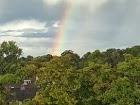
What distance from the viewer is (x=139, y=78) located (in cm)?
6091

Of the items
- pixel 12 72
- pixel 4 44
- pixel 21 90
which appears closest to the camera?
pixel 21 90

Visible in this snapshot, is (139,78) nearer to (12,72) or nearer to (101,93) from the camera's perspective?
(101,93)

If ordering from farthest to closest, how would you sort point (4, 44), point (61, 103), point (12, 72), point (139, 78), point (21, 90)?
1. point (4, 44)
2. point (12, 72)
3. point (21, 90)
4. point (139, 78)
5. point (61, 103)

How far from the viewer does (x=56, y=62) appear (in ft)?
174

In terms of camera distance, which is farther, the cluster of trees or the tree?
the tree

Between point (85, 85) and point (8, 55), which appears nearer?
point (85, 85)

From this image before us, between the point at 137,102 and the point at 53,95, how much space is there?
10.4 m

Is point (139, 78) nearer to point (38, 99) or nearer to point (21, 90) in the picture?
point (38, 99)

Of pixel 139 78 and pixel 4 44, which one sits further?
pixel 4 44

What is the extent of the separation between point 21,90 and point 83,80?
4586 cm

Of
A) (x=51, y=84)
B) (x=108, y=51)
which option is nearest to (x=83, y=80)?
(x=51, y=84)

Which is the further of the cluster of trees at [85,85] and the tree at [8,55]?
the tree at [8,55]

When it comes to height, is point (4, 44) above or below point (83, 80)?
above

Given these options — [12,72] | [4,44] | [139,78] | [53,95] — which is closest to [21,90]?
[12,72]
